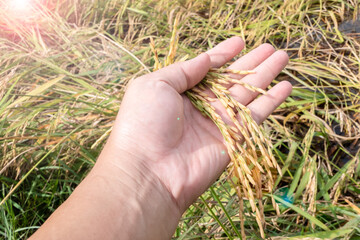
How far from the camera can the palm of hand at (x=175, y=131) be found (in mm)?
1564

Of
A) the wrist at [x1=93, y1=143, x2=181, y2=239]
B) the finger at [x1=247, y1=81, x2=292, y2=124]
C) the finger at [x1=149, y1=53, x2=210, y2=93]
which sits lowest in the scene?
the wrist at [x1=93, y1=143, x2=181, y2=239]

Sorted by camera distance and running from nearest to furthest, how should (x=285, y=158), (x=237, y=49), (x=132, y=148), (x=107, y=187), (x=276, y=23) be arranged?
(x=107, y=187) → (x=132, y=148) → (x=237, y=49) → (x=285, y=158) → (x=276, y=23)

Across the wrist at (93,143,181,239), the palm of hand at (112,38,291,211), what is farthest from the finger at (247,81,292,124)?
the wrist at (93,143,181,239)

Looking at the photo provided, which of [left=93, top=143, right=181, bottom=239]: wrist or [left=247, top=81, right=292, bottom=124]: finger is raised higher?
[left=247, top=81, right=292, bottom=124]: finger

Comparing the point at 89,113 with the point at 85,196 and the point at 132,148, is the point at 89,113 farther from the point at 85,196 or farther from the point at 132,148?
the point at 85,196

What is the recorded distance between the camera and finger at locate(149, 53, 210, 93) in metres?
1.67

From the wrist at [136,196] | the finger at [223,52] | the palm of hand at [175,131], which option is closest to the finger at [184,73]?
the palm of hand at [175,131]

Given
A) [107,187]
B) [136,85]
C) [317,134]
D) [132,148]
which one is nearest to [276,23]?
[317,134]

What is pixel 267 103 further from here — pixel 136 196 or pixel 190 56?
pixel 190 56

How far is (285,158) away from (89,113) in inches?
46.8

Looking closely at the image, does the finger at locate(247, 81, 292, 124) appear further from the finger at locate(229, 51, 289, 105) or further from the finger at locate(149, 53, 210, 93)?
the finger at locate(149, 53, 210, 93)

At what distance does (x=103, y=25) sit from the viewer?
3.20m

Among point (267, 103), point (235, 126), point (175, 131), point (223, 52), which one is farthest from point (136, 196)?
point (223, 52)

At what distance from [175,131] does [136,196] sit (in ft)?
1.08
